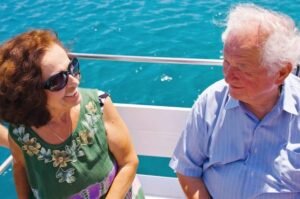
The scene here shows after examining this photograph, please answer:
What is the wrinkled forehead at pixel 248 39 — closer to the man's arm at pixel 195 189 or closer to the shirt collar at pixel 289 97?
the shirt collar at pixel 289 97

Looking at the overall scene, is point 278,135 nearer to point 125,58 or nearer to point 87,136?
point 87,136

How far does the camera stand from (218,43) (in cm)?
533

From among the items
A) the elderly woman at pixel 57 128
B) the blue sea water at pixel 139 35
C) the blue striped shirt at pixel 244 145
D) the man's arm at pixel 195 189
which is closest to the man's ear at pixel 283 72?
the blue striped shirt at pixel 244 145

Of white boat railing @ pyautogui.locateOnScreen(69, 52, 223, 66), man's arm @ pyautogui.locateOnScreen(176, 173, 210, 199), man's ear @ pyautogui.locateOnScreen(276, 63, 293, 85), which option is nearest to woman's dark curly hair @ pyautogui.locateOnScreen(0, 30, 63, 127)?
white boat railing @ pyautogui.locateOnScreen(69, 52, 223, 66)

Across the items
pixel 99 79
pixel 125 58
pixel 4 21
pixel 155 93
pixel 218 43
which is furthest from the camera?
pixel 4 21

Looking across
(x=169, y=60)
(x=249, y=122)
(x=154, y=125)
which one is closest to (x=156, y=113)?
(x=154, y=125)

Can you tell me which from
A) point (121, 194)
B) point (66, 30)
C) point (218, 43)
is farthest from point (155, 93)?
point (121, 194)

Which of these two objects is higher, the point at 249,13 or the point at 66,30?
the point at 249,13

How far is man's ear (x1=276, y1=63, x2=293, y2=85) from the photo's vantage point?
1372 mm

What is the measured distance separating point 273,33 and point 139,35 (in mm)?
4553

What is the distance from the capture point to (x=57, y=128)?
1545 millimetres

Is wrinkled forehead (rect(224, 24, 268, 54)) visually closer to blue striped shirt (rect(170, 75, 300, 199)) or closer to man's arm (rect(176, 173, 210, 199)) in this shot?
blue striped shirt (rect(170, 75, 300, 199))

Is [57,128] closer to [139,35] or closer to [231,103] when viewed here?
[231,103]

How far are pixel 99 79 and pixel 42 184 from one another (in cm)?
347
